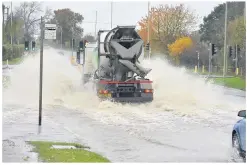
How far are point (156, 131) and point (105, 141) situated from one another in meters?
2.41

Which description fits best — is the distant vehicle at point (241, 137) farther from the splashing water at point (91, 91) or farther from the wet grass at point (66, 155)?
the splashing water at point (91, 91)

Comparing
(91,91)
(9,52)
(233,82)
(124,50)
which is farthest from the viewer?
(9,52)

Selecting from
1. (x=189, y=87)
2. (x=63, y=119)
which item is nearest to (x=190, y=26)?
(x=189, y=87)

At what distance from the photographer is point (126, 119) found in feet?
64.2

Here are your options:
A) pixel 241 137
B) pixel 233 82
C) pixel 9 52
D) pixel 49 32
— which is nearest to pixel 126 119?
pixel 49 32

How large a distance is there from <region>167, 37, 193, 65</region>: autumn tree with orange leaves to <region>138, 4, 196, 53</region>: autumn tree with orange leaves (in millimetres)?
653

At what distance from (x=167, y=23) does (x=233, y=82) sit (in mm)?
10889

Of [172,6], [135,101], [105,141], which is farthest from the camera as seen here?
[172,6]

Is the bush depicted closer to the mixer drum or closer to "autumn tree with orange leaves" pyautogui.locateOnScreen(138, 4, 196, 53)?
"autumn tree with orange leaves" pyautogui.locateOnScreen(138, 4, 196, 53)

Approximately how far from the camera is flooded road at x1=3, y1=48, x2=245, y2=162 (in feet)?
43.3

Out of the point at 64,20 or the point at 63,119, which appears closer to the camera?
the point at 63,119

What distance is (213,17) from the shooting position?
70.9m

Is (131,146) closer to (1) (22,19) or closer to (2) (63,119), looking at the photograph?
(2) (63,119)

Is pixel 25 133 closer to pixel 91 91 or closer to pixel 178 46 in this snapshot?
pixel 91 91
